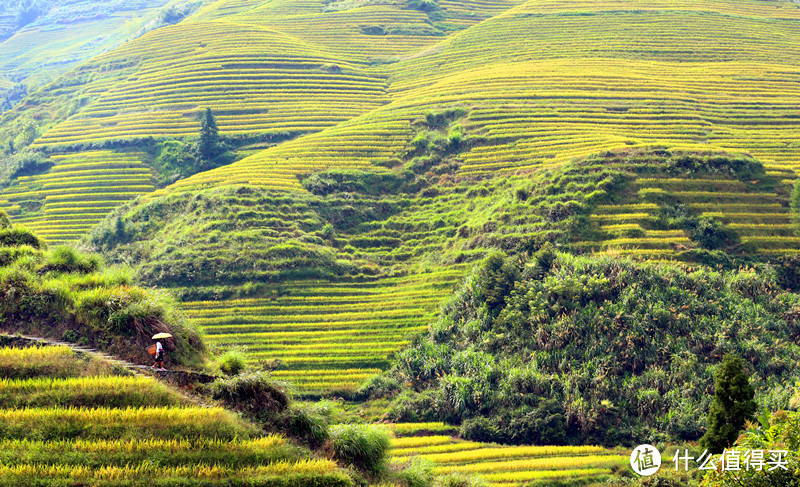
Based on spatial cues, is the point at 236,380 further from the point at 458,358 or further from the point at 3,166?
the point at 3,166

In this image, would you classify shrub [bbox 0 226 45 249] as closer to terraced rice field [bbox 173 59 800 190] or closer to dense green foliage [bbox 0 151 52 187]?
terraced rice field [bbox 173 59 800 190]

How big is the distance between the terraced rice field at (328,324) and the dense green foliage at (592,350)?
2347mm

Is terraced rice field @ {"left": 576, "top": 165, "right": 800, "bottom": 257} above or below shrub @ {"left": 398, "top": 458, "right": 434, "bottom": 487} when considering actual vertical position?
above

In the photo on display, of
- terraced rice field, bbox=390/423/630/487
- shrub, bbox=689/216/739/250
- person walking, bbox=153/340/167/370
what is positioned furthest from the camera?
shrub, bbox=689/216/739/250

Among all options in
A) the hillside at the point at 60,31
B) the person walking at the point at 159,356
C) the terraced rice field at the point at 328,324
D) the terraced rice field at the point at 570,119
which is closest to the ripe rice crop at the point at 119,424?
the person walking at the point at 159,356

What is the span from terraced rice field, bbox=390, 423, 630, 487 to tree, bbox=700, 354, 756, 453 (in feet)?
15.9

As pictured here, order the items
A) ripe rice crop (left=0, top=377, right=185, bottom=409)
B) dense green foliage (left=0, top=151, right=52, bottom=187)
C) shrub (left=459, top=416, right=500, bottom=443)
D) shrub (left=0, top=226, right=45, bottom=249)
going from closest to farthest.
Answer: ripe rice crop (left=0, top=377, right=185, bottom=409) → shrub (left=0, top=226, right=45, bottom=249) → shrub (left=459, top=416, right=500, bottom=443) → dense green foliage (left=0, top=151, right=52, bottom=187)

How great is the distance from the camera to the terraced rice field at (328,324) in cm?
2858

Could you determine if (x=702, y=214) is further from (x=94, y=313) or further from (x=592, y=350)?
(x=94, y=313)

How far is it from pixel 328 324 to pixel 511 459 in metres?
14.8

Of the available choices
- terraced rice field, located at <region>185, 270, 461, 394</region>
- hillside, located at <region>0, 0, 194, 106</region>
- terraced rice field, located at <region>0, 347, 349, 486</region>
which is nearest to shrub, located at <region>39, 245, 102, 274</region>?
terraced rice field, located at <region>0, 347, 349, 486</region>

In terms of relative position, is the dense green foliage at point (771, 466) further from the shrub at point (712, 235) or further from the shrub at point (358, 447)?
the shrub at point (712, 235)

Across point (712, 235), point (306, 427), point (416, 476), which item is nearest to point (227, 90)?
point (712, 235)

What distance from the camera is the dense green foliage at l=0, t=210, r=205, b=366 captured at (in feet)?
55.6
